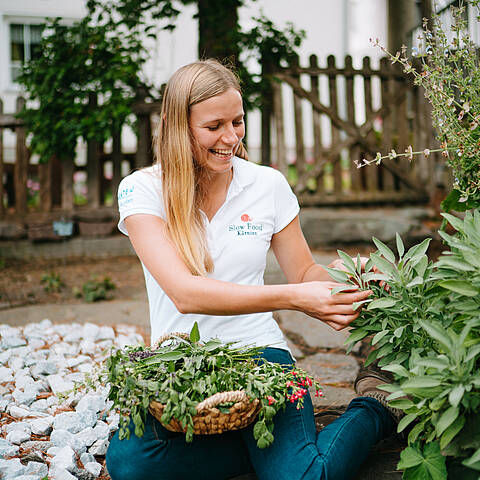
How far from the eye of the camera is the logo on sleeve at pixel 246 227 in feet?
6.99

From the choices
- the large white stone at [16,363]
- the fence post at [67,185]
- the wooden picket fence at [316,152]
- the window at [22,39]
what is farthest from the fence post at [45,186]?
the window at [22,39]

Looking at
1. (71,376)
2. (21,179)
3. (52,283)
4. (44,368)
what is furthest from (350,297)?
(21,179)

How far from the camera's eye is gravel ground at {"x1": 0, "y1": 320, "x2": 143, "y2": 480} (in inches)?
77.3

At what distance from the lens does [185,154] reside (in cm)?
207

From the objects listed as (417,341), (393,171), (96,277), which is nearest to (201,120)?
(417,341)

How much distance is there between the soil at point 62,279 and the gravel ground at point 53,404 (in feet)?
2.71

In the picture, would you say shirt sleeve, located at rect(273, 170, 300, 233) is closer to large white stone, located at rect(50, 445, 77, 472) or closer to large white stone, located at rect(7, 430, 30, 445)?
large white stone, located at rect(50, 445, 77, 472)

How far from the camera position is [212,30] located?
214 inches

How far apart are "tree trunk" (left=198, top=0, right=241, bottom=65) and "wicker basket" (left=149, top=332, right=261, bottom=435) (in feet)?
14.2

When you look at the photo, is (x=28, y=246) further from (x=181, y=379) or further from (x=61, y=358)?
(x=181, y=379)

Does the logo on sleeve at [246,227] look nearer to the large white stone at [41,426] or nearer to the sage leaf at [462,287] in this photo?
the sage leaf at [462,287]

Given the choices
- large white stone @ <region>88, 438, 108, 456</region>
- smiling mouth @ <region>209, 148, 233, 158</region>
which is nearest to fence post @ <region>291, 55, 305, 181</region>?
smiling mouth @ <region>209, 148, 233, 158</region>

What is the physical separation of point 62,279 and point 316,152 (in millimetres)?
2825

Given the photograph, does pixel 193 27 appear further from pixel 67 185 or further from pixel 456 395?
pixel 456 395
